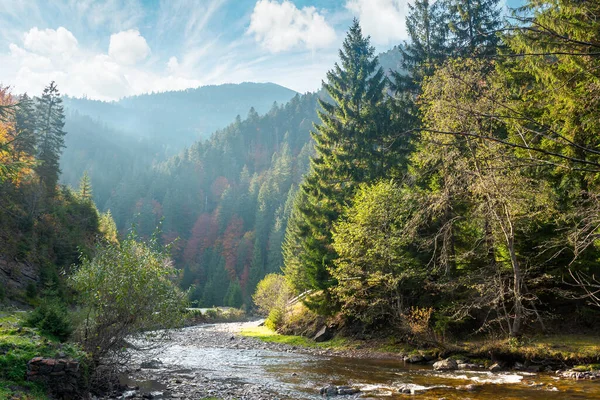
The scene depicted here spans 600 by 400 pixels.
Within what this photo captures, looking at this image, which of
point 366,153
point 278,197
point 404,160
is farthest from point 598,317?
point 278,197

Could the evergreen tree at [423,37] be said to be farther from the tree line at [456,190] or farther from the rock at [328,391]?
the rock at [328,391]

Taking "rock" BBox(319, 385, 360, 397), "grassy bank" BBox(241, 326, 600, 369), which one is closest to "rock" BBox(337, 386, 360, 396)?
"rock" BBox(319, 385, 360, 397)

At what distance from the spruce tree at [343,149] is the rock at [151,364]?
1267 centimetres

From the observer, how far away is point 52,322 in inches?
529

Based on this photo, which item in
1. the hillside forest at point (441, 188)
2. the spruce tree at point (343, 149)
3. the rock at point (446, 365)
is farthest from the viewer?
the spruce tree at point (343, 149)

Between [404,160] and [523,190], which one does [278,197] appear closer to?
[404,160]

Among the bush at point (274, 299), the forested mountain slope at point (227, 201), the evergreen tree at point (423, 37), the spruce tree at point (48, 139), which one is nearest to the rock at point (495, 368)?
the bush at point (274, 299)

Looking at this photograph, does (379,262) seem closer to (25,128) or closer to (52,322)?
(52,322)

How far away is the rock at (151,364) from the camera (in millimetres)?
17809

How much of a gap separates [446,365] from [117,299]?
1341cm

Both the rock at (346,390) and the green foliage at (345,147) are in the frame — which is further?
the green foliage at (345,147)

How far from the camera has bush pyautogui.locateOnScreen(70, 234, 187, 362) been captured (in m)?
12.1

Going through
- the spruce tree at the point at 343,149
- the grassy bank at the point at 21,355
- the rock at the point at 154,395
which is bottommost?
the rock at the point at 154,395

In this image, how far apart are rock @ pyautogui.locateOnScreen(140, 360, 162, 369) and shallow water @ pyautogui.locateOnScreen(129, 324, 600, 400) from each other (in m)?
0.38
